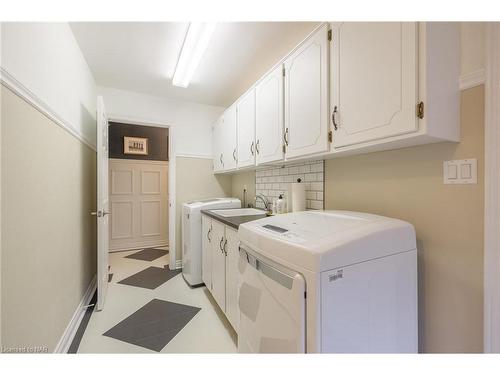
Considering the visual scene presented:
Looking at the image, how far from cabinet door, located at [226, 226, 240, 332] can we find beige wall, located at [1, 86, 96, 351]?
1.14 m

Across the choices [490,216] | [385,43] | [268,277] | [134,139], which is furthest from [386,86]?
[134,139]

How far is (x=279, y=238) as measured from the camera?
0.94 metres

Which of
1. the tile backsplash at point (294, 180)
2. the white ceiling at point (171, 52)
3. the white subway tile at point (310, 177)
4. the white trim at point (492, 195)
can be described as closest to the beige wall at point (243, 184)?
the tile backsplash at point (294, 180)

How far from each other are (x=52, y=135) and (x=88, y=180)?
42.4 inches

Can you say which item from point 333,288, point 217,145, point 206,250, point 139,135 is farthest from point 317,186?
point 139,135

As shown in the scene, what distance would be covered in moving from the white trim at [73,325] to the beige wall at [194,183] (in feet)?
3.66

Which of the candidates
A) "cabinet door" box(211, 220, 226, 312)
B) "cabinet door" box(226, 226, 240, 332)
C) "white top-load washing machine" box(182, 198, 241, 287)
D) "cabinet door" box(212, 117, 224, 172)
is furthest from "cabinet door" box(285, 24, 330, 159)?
"cabinet door" box(212, 117, 224, 172)

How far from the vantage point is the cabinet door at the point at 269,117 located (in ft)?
5.56

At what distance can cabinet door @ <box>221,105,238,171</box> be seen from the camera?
99.1 inches

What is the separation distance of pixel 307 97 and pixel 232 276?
140cm

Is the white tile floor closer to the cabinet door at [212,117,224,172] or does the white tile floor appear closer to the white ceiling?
the cabinet door at [212,117,224,172]

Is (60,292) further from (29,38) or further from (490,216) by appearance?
(490,216)

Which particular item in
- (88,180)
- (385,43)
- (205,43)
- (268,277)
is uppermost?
(205,43)

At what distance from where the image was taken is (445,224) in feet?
3.27
